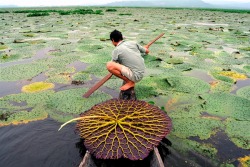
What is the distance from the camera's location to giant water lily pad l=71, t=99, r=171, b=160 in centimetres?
201

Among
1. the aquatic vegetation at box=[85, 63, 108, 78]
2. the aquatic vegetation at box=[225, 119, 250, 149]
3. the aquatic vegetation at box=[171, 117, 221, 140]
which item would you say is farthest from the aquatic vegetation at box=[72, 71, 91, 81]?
the aquatic vegetation at box=[225, 119, 250, 149]

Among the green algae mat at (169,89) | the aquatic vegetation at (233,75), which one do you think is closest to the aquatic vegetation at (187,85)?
the green algae mat at (169,89)

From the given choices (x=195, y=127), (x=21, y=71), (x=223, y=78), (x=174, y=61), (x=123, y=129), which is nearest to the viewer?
(x=123, y=129)

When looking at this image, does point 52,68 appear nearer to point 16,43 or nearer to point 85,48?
point 85,48

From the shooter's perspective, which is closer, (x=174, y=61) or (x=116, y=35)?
(x=116, y=35)

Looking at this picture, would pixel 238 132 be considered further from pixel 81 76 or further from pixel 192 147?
pixel 81 76

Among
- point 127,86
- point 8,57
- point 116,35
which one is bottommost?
point 8,57

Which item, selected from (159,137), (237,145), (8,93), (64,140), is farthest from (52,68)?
(237,145)

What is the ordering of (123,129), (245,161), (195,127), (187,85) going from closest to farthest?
(123,129) → (245,161) → (195,127) → (187,85)

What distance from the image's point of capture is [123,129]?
7.18ft

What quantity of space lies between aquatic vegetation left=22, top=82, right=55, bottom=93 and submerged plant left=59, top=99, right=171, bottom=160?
189 cm

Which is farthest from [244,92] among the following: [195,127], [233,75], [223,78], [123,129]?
[123,129]

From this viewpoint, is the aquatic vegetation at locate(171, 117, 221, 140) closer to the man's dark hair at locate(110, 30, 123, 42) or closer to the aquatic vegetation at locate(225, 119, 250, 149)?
the aquatic vegetation at locate(225, 119, 250, 149)

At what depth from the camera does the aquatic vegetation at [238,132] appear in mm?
2667
